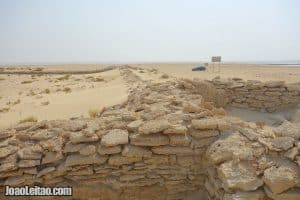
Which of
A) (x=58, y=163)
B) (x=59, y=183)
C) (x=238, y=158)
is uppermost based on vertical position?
(x=238, y=158)

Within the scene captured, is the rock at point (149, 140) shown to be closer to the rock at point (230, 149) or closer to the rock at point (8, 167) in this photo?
the rock at point (230, 149)

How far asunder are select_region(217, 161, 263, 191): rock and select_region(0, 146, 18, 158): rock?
132 inches

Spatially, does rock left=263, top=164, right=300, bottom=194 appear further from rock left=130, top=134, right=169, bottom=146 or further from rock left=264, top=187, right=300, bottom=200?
rock left=130, top=134, right=169, bottom=146

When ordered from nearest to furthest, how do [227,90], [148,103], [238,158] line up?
[238,158]
[148,103]
[227,90]

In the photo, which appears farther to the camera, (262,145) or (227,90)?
(227,90)

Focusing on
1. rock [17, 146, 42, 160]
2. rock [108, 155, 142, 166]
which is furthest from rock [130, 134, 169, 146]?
rock [17, 146, 42, 160]

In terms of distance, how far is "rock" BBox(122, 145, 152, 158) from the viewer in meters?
4.54

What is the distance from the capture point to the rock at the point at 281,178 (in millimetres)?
3426

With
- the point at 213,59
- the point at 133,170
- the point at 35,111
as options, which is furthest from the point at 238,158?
→ the point at 213,59

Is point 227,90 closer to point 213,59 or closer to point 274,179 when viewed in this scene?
point 274,179

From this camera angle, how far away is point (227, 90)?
1112 cm

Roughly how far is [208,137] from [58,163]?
2.51 metres

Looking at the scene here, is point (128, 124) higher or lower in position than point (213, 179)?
higher

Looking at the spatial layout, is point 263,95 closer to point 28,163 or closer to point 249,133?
point 249,133
